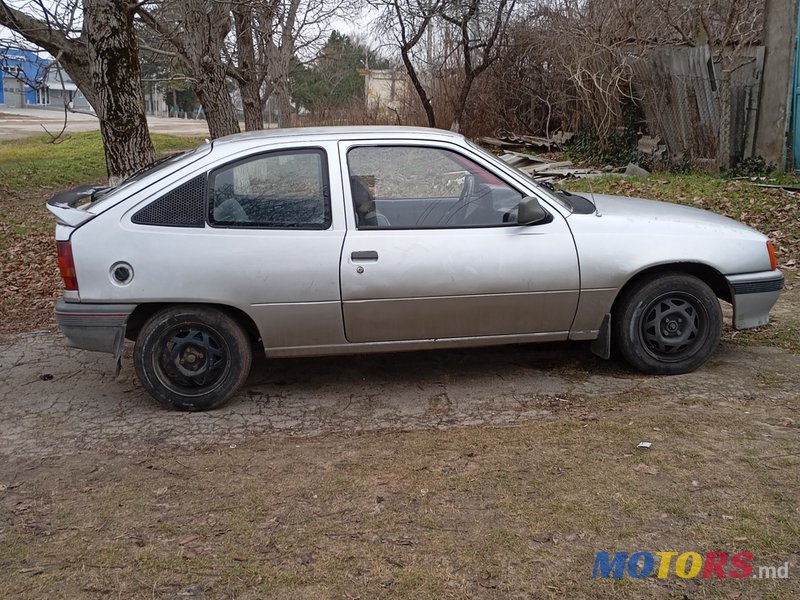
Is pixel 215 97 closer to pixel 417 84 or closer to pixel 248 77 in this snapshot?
pixel 248 77

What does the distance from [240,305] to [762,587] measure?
3.12m

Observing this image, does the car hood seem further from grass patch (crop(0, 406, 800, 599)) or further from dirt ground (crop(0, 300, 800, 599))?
grass patch (crop(0, 406, 800, 599))

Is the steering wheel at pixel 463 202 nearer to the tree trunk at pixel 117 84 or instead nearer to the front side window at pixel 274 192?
the front side window at pixel 274 192

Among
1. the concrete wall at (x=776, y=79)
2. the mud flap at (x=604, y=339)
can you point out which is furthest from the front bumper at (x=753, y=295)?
the concrete wall at (x=776, y=79)

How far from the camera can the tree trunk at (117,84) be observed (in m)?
8.16

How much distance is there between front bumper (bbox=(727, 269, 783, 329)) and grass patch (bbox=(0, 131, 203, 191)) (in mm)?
12523

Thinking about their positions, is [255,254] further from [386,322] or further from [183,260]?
[386,322]

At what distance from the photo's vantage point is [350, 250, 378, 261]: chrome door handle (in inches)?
186

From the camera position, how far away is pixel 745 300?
513cm

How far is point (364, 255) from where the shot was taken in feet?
15.5

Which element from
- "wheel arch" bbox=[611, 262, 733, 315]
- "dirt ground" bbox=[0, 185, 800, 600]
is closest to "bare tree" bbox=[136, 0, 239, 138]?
"dirt ground" bbox=[0, 185, 800, 600]

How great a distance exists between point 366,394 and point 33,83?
810cm

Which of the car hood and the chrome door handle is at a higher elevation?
the car hood

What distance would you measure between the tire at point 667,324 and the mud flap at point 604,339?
96 mm
